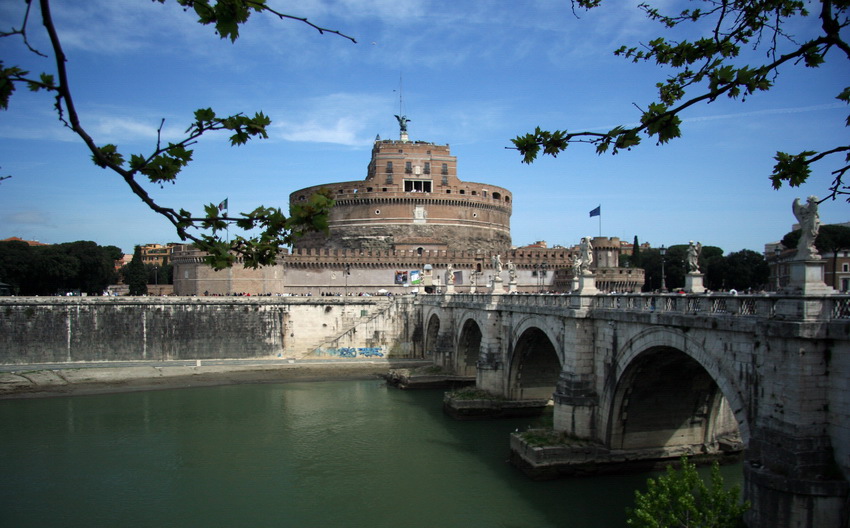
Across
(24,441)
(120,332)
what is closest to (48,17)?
(24,441)

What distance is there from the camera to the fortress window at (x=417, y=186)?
237 feet

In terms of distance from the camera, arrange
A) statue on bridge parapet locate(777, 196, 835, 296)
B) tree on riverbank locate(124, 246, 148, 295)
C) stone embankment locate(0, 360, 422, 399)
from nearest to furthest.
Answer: statue on bridge parapet locate(777, 196, 835, 296)
stone embankment locate(0, 360, 422, 399)
tree on riverbank locate(124, 246, 148, 295)

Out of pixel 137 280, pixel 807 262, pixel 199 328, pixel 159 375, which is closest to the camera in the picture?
pixel 807 262

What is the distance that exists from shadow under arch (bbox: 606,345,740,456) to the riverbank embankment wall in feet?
94.2

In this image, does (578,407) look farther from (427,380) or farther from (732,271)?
(732,271)

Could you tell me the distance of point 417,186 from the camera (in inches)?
2867

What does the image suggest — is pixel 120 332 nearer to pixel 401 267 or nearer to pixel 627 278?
pixel 401 267

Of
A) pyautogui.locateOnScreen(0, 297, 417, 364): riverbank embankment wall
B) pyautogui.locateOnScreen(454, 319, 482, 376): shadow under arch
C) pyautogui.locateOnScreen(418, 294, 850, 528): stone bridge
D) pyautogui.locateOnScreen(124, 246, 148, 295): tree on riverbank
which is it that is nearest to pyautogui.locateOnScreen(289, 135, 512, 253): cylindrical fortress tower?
pyautogui.locateOnScreen(124, 246, 148, 295): tree on riverbank

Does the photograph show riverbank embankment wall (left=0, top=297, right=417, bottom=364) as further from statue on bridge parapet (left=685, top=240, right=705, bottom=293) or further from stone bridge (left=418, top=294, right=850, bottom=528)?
statue on bridge parapet (left=685, top=240, right=705, bottom=293)

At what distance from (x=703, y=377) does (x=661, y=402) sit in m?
1.41

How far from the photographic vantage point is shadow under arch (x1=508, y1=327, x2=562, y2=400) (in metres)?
26.6

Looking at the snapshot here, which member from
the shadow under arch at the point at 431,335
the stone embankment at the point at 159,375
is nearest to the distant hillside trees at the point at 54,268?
the stone embankment at the point at 159,375

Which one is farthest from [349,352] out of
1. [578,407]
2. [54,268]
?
[54,268]

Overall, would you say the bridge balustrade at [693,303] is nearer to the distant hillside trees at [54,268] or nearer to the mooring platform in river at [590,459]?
the mooring platform in river at [590,459]
